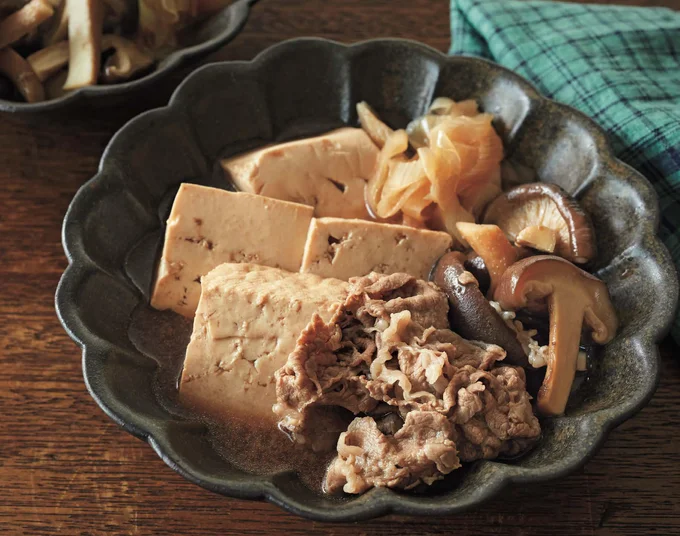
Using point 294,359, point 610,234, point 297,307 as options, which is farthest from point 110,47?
point 610,234

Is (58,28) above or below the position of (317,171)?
above

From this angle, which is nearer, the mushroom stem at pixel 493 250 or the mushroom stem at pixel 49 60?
the mushroom stem at pixel 493 250

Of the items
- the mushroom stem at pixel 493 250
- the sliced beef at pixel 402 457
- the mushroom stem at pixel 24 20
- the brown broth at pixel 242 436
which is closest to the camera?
the sliced beef at pixel 402 457

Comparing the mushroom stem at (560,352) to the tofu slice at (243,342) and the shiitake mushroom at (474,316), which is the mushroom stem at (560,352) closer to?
the shiitake mushroom at (474,316)

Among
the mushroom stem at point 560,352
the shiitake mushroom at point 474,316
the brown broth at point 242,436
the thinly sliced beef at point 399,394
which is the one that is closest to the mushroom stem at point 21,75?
the brown broth at point 242,436

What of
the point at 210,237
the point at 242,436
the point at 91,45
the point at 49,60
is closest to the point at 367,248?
the point at 210,237

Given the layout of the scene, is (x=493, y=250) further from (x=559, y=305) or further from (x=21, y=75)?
(x=21, y=75)

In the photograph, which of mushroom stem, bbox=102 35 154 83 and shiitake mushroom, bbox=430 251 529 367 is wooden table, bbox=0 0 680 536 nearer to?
shiitake mushroom, bbox=430 251 529 367
